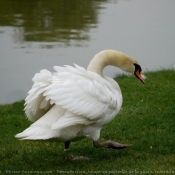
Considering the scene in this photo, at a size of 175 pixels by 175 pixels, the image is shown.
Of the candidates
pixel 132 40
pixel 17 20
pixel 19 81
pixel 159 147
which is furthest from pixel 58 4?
pixel 159 147

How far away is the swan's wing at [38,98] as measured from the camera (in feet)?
15.2

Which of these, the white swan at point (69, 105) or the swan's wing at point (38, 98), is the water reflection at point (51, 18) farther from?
the white swan at point (69, 105)

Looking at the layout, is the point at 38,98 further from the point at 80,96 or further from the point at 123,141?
the point at 123,141

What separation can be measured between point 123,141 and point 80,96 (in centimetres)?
128

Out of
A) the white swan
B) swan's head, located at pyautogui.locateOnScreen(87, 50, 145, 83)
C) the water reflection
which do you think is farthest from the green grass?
the water reflection

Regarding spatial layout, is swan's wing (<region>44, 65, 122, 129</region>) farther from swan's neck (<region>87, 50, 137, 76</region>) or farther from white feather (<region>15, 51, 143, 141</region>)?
Result: swan's neck (<region>87, 50, 137, 76</region>)

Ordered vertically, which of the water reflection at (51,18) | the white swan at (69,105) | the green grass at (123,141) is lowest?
the water reflection at (51,18)

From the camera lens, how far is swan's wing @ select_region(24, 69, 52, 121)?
4645 mm

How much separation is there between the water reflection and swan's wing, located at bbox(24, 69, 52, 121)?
7079 millimetres

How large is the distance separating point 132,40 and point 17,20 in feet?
12.2

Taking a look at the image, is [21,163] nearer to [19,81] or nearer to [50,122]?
[50,122]

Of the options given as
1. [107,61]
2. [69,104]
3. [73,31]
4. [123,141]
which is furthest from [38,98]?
[73,31]

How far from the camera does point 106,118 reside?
4840mm

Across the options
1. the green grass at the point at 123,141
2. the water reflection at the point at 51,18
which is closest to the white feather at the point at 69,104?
the green grass at the point at 123,141
